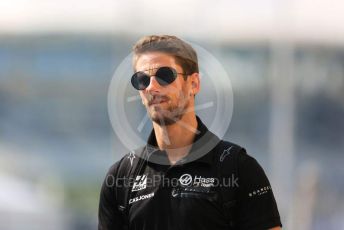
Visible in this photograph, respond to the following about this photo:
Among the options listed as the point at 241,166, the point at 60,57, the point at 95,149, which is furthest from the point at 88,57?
the point at 241,166

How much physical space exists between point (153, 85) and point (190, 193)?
34 cm

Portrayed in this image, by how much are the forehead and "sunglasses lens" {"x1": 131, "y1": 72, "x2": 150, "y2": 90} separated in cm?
2

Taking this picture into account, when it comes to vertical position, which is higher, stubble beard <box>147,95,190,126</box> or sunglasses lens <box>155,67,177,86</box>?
sunglasses lens <box>155,67,177,86</box>

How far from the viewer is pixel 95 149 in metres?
3.70

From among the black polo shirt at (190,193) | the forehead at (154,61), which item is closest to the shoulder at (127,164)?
the black polo shirt at (190,193)

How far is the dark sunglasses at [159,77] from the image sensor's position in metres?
2.03

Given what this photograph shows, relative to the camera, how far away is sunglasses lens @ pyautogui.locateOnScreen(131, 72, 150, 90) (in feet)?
6.82

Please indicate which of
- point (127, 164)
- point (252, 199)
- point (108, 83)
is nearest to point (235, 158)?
point (252, 199)

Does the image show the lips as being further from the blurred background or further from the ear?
the blurred background

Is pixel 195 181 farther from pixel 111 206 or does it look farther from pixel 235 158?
pixel 111 206

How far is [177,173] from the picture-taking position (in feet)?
6.67

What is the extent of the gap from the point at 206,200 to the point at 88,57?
6.32ft

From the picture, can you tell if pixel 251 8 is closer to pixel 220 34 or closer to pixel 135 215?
pixel 220 34

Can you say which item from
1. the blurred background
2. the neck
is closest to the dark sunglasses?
the neck
